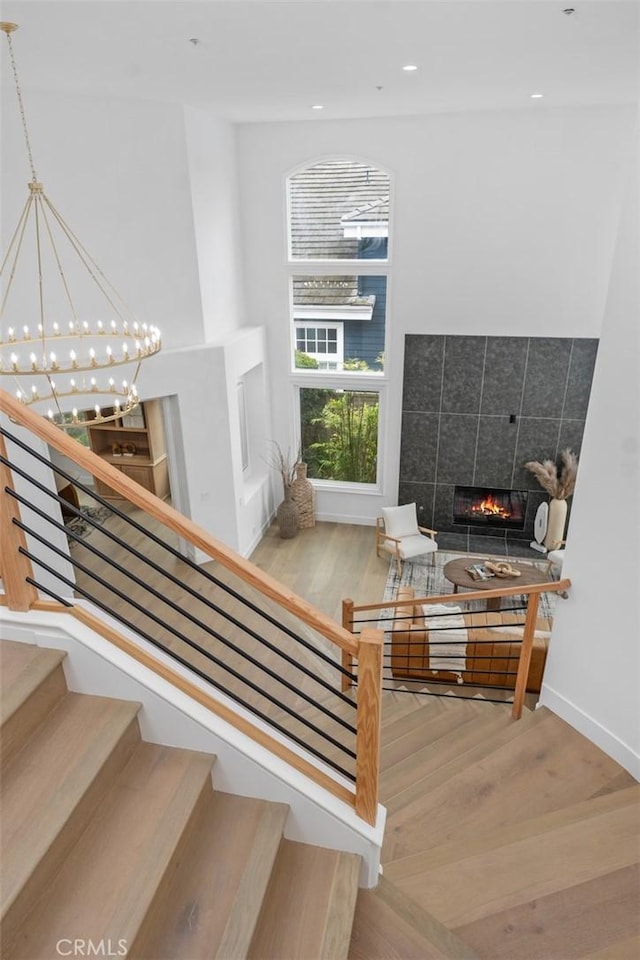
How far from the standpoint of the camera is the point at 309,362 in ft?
27.1

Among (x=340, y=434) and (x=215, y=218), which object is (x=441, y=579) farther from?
(x=215, y=218)

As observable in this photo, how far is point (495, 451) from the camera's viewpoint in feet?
26.1

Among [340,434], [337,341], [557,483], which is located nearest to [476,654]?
[557,483]

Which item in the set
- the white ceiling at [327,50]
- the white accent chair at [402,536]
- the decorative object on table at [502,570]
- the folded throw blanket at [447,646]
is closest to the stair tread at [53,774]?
the white ceiling at [327,50]

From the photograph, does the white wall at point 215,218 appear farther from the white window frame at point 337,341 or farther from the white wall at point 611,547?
the white wall at point 611,547

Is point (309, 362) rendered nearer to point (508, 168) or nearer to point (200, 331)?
point (200, 331)

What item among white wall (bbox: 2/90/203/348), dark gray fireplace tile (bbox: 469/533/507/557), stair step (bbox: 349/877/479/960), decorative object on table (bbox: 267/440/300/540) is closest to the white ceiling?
white wall (bbox: 2/90/203/348)

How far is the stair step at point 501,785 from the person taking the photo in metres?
2.80

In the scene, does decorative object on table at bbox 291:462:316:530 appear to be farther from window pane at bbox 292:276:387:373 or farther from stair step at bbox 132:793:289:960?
stair step at bbox 132:793:289:960

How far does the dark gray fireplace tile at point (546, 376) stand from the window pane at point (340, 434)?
1.93 metres

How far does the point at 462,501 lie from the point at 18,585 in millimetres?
6912

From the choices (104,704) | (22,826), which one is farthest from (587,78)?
(22,826)

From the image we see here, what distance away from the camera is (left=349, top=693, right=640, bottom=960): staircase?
2.21 metres

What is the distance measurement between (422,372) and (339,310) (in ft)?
4.35
